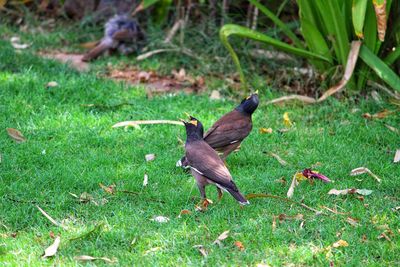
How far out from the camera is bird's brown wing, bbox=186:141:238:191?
5.95 metres

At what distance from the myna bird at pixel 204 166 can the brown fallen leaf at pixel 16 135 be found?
6.41 ft

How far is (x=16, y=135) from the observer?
7.73 metres

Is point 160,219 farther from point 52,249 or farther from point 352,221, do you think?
point 352,221

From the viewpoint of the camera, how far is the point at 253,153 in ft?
24.9

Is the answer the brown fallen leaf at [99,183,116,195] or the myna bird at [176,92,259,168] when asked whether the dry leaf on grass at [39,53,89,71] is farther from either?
the brown fallen leaf at [99,183,116,195]

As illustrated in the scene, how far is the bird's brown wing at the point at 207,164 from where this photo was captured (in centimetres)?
595

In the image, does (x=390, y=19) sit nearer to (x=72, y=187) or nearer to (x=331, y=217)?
(x=331, y=217)

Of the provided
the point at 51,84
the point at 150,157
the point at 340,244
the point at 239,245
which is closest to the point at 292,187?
the point at 340,244

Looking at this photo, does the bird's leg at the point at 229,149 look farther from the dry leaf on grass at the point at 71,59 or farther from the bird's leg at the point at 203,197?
the dry leaf on grass at the point at 71,59

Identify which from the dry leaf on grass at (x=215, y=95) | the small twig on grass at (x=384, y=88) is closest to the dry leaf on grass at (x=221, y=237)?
the dry leaf on grass at (x=215, y=95)

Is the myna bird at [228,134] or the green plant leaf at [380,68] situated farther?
the green plant leaf at [380,68]

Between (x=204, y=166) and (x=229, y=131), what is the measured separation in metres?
1.03

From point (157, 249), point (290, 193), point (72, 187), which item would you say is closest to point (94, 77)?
point (72, 187)

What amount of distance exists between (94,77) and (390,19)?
367cm
